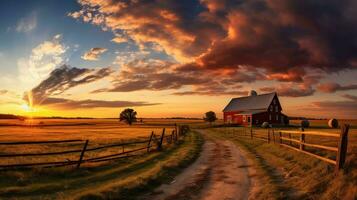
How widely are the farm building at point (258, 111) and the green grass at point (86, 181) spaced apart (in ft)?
213

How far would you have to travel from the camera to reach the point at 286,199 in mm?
10625

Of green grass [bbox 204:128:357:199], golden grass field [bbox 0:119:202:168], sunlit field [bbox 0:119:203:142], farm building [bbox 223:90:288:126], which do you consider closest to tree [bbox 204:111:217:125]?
farm building [bbox 223:90:288:126]

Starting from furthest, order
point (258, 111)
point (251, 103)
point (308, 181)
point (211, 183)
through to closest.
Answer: point (251, 103) < point (258, 111) < point (211, 183) < point (308, 181)

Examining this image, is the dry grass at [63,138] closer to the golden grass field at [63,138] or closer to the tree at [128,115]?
the golden grass field at [63,138]

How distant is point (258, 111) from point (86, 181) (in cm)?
7542

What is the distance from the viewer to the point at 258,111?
85.0 m

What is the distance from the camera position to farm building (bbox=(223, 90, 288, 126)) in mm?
83312

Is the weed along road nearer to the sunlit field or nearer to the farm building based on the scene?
the sunlit field

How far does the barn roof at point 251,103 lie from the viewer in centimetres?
8631

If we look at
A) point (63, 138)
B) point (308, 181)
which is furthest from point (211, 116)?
point (308, 181)

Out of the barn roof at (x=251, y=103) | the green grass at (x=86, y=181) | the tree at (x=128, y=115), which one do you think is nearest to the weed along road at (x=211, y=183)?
the green grass at (x=86, y=181)

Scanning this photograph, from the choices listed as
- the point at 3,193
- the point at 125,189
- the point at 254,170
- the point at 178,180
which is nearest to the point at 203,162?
the point at 254,170

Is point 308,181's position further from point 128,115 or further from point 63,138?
point 128,115

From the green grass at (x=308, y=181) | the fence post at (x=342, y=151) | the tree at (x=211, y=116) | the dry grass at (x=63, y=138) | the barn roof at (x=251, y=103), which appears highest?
the barn roof at (x=251, y=103)
